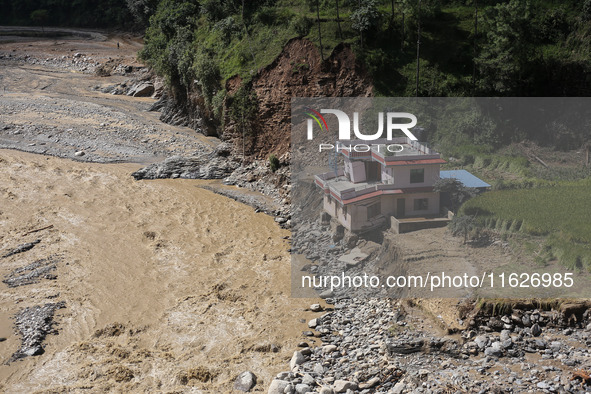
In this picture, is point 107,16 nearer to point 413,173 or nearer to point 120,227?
point 120,227

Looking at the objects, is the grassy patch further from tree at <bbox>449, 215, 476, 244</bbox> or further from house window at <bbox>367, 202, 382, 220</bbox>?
house window at <bbox>367, 202, 382, 220</bbox>

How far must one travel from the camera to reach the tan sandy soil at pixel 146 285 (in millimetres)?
21000

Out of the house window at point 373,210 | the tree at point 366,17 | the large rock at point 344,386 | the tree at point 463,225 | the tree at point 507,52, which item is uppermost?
the tree at point 366,17

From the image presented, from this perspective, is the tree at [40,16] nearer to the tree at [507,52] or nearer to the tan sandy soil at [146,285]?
the tan sandy soil at [146,285]

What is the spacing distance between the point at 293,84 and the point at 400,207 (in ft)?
48.4

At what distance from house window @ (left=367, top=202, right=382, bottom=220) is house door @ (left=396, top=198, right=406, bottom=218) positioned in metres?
0.76

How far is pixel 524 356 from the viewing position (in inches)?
742

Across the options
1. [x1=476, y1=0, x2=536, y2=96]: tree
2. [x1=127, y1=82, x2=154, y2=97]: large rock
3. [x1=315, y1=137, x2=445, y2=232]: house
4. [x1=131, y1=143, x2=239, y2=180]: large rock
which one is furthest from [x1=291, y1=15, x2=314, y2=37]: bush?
[x1=127, y1=82, x2=154, y2=97]: large rock

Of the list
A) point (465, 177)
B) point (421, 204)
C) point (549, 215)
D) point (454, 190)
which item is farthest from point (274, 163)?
point (549, 215)

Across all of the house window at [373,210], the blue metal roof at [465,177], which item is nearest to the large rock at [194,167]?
the house window at [373,210]

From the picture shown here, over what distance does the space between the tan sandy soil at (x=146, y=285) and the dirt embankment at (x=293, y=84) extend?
17.8 feet

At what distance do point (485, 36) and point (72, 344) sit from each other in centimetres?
3029

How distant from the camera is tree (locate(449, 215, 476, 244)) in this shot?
2484cm

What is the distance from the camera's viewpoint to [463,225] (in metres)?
25.0
